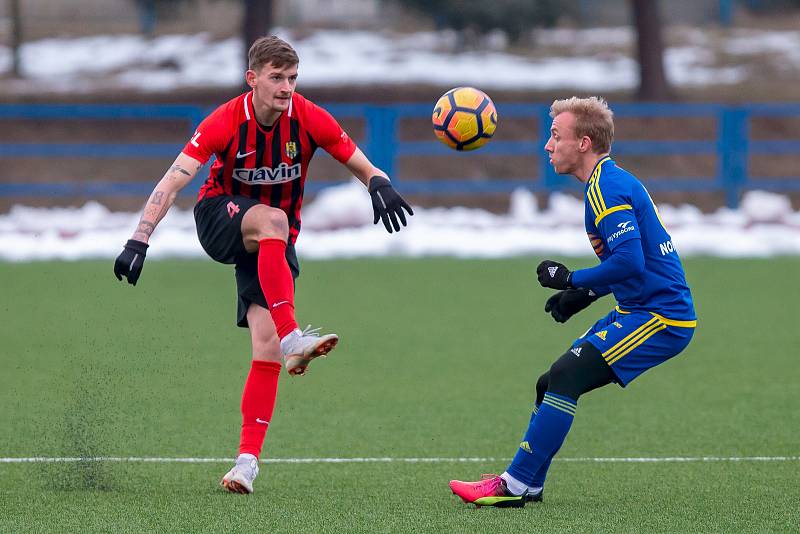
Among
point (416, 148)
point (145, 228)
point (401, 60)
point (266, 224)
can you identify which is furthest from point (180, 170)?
point (401, 60)

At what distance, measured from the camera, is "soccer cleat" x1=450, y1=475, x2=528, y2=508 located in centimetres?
556

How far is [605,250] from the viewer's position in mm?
5617

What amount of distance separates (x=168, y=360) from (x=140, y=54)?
1195 inches

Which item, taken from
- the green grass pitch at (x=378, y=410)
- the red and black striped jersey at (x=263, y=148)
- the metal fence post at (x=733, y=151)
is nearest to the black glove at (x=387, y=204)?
the red and black striped jersey at (x=263, y=148)

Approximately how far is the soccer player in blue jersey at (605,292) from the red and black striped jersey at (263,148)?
44.7 inches

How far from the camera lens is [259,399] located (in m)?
6.22

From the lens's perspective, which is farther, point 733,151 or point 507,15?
point 507,15

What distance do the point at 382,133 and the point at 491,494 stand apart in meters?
14.5

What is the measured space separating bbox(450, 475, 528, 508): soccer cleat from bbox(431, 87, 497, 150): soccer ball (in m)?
1.70

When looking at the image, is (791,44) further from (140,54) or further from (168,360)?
(168,360)

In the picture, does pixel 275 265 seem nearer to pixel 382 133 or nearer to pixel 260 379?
pixel 260 379

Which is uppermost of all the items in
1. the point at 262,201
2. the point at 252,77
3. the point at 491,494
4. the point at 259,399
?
the point at 252,77

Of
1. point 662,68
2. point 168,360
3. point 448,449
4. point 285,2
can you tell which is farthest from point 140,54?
point 448,449

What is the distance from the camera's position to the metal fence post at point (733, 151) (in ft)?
68.1
